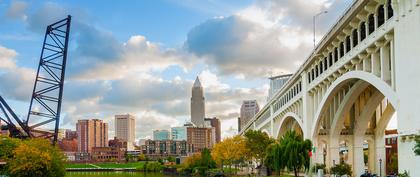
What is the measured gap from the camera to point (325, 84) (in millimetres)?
60156

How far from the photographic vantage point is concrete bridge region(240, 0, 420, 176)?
115 feet

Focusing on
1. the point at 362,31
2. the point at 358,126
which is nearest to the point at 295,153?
the point at 358,126

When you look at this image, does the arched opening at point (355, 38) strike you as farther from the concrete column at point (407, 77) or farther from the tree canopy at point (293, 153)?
the tree canopy at point (293, 153)

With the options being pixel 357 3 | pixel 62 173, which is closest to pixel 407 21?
pixel 357 3

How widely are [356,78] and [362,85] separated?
678 cm

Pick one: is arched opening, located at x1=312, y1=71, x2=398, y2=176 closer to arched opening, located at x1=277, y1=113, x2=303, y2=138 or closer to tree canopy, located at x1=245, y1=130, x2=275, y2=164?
tree canopy, located at x1=245, y1=130, x2=275, y2=164

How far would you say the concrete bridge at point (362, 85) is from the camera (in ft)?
115

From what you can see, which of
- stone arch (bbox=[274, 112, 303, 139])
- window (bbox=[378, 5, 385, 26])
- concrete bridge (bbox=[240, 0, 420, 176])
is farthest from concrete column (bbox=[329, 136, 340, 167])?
window (bbox=[378, 5, 385, 26])

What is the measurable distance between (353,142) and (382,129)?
410 centimetres

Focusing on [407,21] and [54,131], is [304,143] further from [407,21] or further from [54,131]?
[54,131]

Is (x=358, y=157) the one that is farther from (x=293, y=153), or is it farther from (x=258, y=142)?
(x=258, y=142)

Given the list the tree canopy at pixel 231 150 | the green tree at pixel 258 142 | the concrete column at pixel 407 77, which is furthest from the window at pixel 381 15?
the tree canopy at pixel 231 150

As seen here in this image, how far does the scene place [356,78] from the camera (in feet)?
158

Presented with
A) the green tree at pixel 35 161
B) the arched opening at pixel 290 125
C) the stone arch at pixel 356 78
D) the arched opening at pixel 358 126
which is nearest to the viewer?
the stone arch at pixel 356 78
